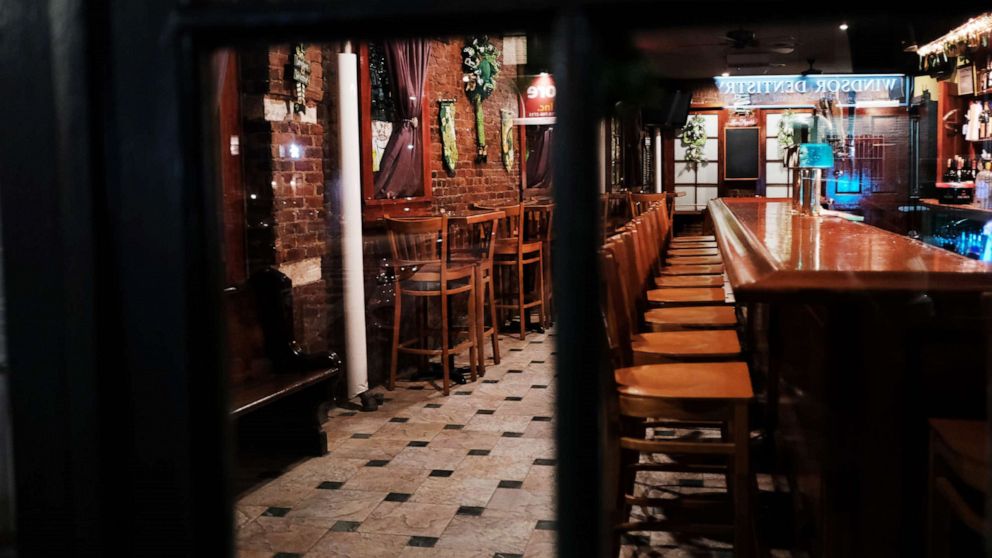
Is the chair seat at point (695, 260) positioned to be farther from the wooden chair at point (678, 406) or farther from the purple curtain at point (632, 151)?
the purple curtain at point (632, 151)

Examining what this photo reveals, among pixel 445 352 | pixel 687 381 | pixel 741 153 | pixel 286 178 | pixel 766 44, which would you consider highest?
pixel 766 44

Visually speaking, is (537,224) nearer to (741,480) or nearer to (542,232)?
(542,232)

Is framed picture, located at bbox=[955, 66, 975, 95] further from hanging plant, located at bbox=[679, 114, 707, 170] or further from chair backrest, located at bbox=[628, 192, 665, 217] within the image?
hanging plant, located at bbox=[679, 114, 707, 170]

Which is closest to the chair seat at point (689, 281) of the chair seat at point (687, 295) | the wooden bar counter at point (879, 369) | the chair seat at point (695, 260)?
the chair seat at point (687, 295)

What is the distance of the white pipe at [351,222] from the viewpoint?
5254mm

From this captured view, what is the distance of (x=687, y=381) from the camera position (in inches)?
105

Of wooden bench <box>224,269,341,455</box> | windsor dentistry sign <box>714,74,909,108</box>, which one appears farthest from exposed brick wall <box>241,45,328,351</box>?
windsor dentistry sign <box>714,74,909,108</box>

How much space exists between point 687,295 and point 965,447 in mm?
2744

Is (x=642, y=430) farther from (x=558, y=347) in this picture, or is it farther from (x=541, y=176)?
(x=541, y=176)

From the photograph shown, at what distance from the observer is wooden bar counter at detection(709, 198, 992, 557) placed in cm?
208

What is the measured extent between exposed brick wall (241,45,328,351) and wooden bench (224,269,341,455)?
1.27 feet

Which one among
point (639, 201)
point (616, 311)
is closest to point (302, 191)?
point (616, 311)

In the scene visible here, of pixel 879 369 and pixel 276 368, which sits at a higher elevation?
pixel 879 369

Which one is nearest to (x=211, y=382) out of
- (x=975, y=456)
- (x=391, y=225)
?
(x=975, y=456)
